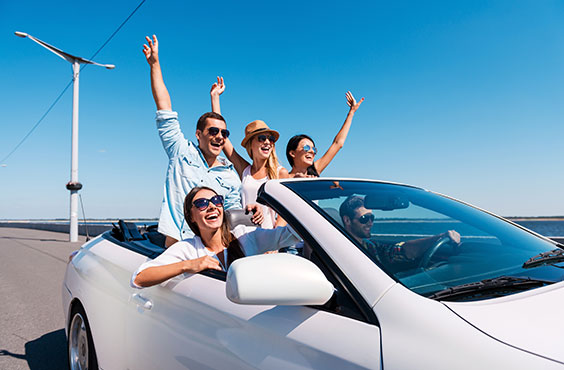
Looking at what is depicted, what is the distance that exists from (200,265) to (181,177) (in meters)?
1.19

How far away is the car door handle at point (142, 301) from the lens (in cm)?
210

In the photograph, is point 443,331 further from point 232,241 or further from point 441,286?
point 232,241

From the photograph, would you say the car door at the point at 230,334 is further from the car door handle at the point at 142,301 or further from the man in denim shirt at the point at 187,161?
the man in denim shirt at the point at 187,161

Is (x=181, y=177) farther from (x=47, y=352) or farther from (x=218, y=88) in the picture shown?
(x=47, y=352)

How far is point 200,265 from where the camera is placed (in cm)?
197

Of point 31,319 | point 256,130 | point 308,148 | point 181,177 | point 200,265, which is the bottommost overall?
point 31,319

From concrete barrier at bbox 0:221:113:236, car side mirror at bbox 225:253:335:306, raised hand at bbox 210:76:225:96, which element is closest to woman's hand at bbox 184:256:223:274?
car side mirror at bbox 225:253:335:306

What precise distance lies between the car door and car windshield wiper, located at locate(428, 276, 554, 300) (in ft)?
0.90

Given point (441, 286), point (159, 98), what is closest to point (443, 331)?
point (441, 286)

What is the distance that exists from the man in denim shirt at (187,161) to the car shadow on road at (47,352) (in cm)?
171

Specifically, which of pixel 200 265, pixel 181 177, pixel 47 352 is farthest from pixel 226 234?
pixel 47 352

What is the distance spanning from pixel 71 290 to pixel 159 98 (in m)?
1.52

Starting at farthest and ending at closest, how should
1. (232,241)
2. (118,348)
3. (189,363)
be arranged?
(232,241), (118,348), (189,363)

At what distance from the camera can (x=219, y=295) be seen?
178 cm
